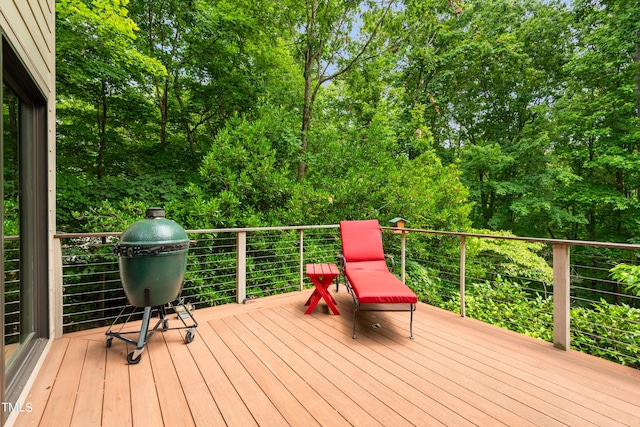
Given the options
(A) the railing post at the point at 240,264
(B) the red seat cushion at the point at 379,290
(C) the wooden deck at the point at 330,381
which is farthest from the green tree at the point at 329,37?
(C) the wooden deck at the point at 330,381

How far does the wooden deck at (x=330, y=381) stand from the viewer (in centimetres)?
167

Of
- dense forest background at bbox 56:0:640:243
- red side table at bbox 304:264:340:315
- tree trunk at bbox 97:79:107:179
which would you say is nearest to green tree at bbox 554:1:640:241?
dense forest background at bbox 56:0:640:243

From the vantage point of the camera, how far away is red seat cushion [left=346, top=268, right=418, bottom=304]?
2600 millimetres

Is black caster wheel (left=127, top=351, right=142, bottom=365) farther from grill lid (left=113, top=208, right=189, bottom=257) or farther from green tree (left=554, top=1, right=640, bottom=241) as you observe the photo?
green tree (left=554, top=1, right=640, bottom=241)

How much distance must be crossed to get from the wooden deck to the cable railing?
1.30 feet

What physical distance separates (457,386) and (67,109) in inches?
294

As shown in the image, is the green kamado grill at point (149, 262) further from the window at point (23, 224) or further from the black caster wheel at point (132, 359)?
the window at point (23, 224)

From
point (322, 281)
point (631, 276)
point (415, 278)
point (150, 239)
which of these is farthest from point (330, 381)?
point (415, 278)

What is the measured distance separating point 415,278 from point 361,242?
319cm

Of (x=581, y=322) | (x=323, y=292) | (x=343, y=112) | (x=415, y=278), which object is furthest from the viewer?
(x=343, y=112)

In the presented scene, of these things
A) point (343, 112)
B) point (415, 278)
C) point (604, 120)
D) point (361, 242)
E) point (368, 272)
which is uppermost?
point (343, 112)

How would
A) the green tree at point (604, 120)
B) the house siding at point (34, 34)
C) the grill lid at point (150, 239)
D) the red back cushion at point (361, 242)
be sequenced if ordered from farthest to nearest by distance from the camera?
the green tree at point (604, 120), the red back cushion at point (361, 242), the grill lid at point (150, 239), the house siding at point (34, 34)

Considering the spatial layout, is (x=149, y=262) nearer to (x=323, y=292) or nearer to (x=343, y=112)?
(x=323, y=292)

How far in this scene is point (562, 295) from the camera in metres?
2.46
